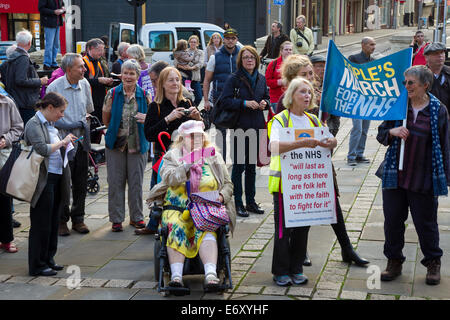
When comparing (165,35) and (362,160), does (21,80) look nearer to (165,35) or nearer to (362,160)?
(362,160)

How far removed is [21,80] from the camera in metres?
9.50

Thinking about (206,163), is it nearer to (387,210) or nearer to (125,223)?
(387,210)

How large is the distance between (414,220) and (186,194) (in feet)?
6.40

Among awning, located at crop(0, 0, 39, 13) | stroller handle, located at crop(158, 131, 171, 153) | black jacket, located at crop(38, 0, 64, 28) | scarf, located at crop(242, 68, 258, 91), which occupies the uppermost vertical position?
awning, located at crop(0, 0, 39, 13)

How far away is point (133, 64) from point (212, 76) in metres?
2.99

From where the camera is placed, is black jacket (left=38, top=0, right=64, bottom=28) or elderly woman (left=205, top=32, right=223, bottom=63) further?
black jacket (left=38, top=0, right=64, bottom=28)

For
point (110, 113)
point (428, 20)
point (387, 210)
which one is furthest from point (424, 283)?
point (428, 20)

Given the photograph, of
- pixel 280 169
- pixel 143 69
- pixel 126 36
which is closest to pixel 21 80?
pixel 143 69

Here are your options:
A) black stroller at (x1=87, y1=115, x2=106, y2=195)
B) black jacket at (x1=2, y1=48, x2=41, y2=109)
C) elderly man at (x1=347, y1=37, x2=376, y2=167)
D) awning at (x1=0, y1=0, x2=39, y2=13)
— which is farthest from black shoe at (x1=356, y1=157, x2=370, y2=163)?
awning at (x1=0, y1=0, x2=39, y2=13)

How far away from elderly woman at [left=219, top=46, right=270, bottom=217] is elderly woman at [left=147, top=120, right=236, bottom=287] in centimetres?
198

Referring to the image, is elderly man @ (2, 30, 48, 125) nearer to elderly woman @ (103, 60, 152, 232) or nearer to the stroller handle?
elderly woman @ (103, 60, 152, 232)

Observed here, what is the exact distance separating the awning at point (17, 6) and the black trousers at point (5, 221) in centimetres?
2603

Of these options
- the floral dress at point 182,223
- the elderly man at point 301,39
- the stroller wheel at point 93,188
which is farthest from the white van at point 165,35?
the floral dress at point 182,223

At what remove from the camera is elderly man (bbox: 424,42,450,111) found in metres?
7.54
